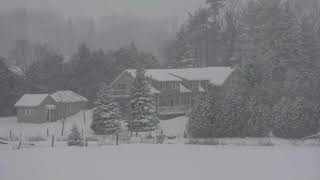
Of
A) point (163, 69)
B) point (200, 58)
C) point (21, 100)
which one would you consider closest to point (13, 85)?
point (21, 100)

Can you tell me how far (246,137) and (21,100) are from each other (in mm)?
5483

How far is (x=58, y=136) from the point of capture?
6848 mm

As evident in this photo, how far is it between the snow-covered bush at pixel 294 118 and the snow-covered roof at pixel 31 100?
18.3ft

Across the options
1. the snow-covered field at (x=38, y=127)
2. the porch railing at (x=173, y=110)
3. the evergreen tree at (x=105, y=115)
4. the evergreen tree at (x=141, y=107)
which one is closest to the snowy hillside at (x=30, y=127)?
the snow-covered field at (x=38, y=127)

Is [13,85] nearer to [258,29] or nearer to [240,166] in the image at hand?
[240,166]

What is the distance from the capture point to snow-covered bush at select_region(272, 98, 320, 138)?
912 centimetres

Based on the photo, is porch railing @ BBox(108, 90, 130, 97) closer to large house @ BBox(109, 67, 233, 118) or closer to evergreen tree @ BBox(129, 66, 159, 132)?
large house @ BBox(109, 67, 233, 118)

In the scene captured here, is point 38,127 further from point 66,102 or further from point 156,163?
point 156,163

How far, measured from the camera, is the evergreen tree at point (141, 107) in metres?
9.99

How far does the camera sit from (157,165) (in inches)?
193

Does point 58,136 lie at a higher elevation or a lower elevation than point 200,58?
lower

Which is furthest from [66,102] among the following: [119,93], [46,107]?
[119,93]

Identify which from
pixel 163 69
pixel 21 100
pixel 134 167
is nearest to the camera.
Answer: pixel 134 167

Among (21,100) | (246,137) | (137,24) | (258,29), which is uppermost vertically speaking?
(258,29)
